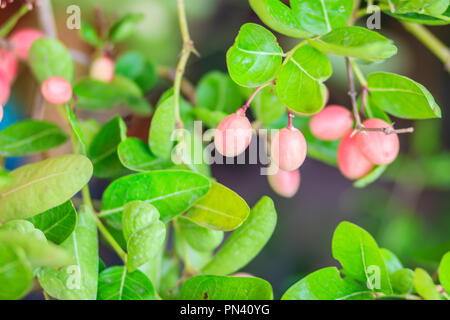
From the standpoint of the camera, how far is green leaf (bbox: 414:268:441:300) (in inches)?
17.0

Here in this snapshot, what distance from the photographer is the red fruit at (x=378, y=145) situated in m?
0.48

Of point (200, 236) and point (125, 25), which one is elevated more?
point (125, 25)

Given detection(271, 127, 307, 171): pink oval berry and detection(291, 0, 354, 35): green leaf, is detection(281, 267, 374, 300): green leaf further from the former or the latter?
detection(291, 0, 354, 35): green leaf

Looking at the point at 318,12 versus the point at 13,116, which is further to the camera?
the point at 13,116

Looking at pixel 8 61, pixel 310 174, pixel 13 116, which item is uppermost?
pixel 8 61

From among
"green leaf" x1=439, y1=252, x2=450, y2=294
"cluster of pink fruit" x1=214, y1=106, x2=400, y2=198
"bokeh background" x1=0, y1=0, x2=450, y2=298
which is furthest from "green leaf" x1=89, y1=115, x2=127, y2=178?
"bokeh background" x1=0, y1=0, x2=450, y2=298

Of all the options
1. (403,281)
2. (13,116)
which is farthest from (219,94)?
(13,116)

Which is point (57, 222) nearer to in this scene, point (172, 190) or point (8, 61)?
point (172, 190)

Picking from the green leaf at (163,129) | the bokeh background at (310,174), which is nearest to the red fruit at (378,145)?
the green leaf at (163,129)

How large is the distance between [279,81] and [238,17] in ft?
2.93

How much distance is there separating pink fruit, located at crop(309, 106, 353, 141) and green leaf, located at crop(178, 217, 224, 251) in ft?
0.56

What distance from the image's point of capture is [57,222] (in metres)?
0.45

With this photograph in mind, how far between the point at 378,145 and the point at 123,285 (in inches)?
11.9
